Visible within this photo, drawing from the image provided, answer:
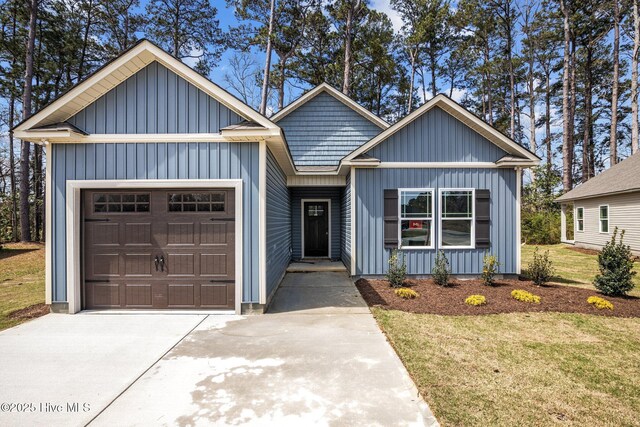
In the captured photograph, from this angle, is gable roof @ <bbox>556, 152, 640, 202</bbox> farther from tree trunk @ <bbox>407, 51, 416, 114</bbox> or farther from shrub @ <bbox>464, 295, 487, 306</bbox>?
tree trunk @ <bbox>407, 51, 416, 114</bbox>

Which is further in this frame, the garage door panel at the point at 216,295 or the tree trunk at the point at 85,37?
the tree trunk at the point at 85,37

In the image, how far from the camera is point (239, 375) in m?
3.25

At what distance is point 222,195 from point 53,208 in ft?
9.41

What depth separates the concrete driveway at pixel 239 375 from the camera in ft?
8.52

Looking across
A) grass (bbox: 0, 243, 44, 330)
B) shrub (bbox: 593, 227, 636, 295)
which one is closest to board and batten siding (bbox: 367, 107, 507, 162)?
shrub (bbox: 593, 227, 636, 295)

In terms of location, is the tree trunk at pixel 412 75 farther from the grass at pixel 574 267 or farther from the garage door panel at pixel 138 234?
the garage door panel at pixel 138 234

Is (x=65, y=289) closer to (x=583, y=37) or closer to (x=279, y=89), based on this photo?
(x=279, y=89)

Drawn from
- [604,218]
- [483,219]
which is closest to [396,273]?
[483,219]

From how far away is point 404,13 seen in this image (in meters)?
20.0

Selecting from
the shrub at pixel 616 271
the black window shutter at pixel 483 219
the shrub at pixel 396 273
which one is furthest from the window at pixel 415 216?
the shrub at pixel 616 271

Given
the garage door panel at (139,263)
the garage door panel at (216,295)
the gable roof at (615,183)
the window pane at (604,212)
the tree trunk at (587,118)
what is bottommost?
the garage door panel at (216,295)

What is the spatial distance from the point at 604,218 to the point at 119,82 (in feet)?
60.0

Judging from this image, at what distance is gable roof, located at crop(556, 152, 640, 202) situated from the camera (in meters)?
12.1

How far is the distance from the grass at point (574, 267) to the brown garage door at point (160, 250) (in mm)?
8230
